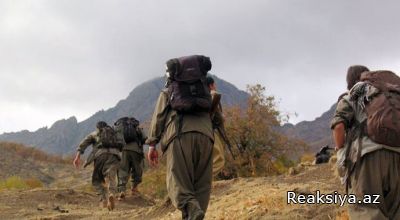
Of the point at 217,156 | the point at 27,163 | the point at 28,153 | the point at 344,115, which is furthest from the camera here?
the point at 28,153

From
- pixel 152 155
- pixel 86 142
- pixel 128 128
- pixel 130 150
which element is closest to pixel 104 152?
pixel 86 142

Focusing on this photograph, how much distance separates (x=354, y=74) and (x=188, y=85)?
1.77m

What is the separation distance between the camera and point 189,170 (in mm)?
6031

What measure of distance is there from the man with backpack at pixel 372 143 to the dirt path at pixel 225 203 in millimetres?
1470

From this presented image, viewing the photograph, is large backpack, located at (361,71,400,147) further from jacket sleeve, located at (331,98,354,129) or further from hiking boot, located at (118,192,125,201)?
hiking boot, located at (118,192,125,201)

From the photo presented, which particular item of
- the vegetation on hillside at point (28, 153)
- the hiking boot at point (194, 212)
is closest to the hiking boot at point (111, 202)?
the hiking boot at point (194, 212)

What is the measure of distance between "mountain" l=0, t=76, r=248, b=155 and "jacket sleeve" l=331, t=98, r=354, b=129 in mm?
160754

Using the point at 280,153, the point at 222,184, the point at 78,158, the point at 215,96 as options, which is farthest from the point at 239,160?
the point at 215,96

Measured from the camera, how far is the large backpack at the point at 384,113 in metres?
4.96

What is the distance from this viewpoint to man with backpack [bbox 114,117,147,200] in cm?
1372

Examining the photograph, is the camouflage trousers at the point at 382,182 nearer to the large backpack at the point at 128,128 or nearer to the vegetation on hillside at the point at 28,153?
the large backpack at the point at 128,128

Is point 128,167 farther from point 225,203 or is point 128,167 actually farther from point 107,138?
point 225,203

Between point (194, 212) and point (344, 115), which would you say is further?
point (194, 212)

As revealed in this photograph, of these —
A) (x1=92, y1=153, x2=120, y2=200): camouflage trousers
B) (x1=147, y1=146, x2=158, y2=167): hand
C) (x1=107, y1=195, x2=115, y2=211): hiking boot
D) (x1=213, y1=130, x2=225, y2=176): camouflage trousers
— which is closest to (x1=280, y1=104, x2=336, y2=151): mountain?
(x1=92, y1=153, x2=120, y2=200): camouflage trousers
